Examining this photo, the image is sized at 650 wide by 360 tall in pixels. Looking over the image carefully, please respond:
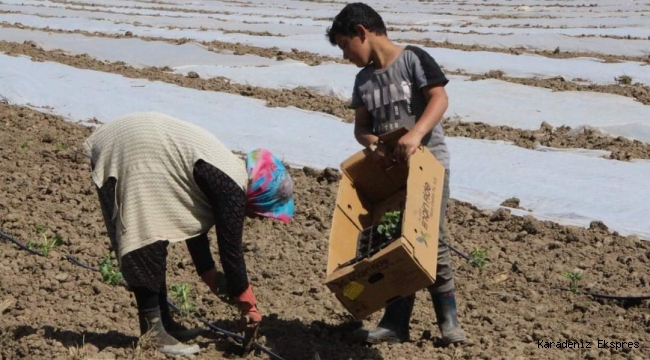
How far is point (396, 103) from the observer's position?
3.33 m

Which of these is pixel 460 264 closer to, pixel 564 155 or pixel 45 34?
pixel 564 155

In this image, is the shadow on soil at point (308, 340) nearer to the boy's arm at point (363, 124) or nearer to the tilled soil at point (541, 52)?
the boy's arm at point (363, 124)

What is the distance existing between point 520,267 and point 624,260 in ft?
1.65

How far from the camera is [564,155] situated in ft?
19.6

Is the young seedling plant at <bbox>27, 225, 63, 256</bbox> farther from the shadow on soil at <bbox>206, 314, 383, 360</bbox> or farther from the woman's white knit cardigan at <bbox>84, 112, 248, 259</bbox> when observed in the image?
the woman's white knit cardigan at <bbox>84, 112, 248, 259</bbox>

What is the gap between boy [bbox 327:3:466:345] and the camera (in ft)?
10.5

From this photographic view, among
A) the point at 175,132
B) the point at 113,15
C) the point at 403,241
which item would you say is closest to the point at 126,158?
the point at 175,132

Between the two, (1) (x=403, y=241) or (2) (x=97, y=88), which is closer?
(1) (x=403, y=241)

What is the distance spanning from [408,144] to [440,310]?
2.37ft

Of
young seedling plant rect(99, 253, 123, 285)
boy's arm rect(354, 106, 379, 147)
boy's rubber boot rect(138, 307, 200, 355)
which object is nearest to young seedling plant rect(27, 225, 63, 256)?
young seedling plant rect(99, 253, 123, 285)

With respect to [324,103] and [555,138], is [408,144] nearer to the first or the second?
[555,138]

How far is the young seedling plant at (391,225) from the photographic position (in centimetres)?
331

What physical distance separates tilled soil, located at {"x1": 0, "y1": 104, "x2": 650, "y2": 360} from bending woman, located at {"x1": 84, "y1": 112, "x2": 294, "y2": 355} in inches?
18.0

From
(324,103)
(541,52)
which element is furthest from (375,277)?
(541,52)
